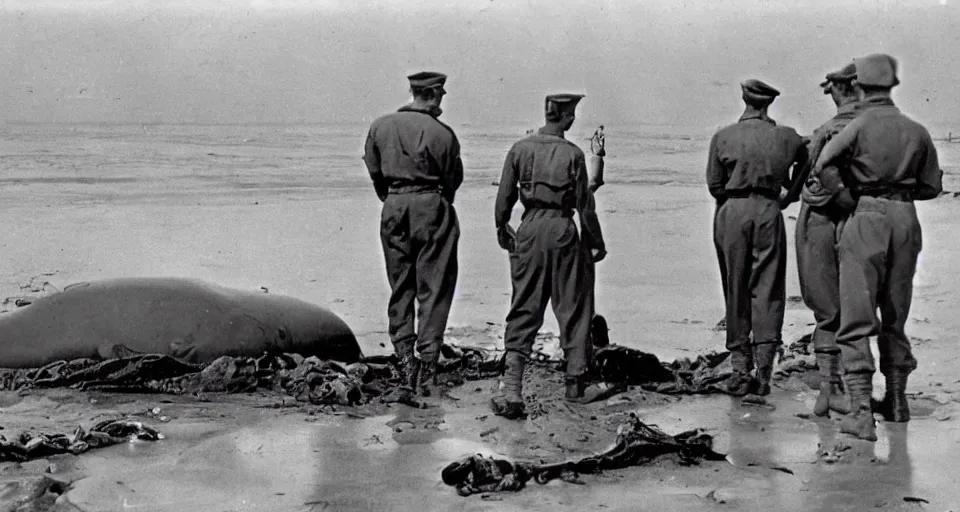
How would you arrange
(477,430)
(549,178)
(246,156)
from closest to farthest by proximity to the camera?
(477,430) → (549,178) → (246,156)

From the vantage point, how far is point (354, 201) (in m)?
22.8

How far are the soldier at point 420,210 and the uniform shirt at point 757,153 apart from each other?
1.87m

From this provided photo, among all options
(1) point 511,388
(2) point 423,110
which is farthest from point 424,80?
(1) point 511,388

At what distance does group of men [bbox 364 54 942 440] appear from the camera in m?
7.15

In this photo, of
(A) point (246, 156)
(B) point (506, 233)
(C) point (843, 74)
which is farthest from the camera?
(A) point (246, 156)

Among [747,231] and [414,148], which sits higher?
[414,148]

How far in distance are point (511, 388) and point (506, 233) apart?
105cm

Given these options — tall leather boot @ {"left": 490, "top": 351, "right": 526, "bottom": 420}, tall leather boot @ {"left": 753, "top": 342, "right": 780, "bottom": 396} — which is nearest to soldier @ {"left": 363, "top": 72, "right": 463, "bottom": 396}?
tall leather boot @ {"left": 490, "top": 351, "right": 526, "bottom": 420}

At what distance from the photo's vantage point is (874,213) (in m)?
7.12

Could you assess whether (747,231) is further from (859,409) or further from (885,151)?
(859,409)

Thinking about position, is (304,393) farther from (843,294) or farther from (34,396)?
(843,294)

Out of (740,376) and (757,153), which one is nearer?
(757,153)

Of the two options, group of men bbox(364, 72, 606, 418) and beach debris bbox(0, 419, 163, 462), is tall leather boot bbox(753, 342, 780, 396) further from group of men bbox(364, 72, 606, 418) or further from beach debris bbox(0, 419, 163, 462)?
beach debris bbox(0, 419, 163, 462)

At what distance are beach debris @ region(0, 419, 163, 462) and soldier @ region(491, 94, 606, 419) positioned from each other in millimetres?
2279
